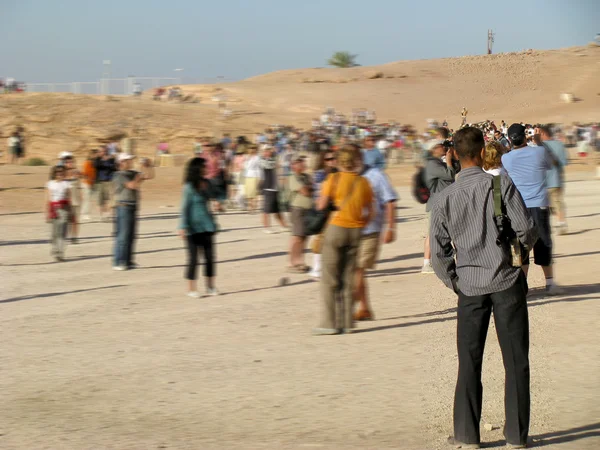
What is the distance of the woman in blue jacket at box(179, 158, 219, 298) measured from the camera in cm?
1065

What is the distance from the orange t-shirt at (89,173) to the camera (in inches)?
798

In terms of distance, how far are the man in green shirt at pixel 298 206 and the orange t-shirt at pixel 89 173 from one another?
859 centimetres

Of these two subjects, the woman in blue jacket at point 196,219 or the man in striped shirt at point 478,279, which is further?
the woman in blue jacket at point 196,219

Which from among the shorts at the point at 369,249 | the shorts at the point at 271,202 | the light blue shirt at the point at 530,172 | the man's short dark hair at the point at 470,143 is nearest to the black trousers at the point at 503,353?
the man's short dark hair at the point at 470,143

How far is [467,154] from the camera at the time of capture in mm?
5199

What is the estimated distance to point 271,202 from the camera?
1680cm

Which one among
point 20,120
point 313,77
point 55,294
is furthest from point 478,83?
point 55,294

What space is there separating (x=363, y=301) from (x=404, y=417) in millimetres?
3088

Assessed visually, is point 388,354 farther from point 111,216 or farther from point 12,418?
point 111,216

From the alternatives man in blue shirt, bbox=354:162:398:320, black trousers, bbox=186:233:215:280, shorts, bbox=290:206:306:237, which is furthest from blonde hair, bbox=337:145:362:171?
shorts, bbox=290:206:306:237

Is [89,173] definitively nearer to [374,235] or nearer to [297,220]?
[297,220]

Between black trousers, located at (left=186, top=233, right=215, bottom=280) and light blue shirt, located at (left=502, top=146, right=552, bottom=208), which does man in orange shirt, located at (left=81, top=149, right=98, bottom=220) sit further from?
light blue shirt, located at (left=502, top=146, right=552, bottom=208)

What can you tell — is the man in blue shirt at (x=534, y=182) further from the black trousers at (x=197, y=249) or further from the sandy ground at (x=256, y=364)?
the black trousers at (x=197, y=249)

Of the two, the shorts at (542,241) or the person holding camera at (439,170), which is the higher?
the person holding camera at (439,170)
